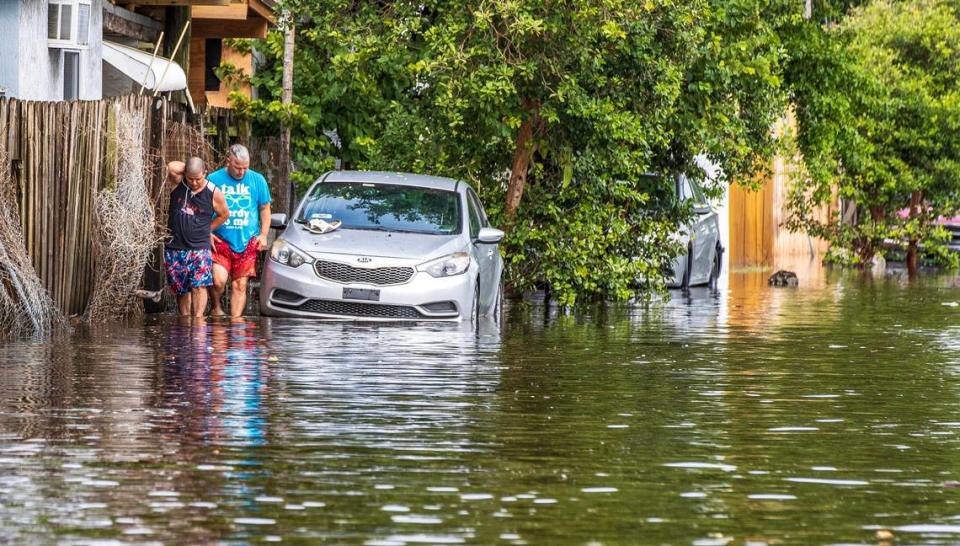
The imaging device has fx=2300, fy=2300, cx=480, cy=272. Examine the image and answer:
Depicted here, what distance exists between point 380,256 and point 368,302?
401 millimetres

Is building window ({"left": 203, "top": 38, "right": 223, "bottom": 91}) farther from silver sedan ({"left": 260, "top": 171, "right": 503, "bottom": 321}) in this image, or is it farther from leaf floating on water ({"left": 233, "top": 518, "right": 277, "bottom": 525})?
leaf floating on water ({"left": 233, "top": 518, "right": 277, "bottom": 525})

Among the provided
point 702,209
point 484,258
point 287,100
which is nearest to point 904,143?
point 287,100

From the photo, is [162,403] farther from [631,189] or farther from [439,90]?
[631,189]

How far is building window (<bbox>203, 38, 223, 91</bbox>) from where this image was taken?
111 ft

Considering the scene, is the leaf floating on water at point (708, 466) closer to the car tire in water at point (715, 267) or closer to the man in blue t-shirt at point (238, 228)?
the man in blue t-shirt at point (238, 228)

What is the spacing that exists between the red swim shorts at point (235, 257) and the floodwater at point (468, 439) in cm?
189

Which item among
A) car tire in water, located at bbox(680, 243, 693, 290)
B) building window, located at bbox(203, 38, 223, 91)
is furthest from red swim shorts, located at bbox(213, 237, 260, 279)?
building window, located at bbox(203, 38, 223, 91)

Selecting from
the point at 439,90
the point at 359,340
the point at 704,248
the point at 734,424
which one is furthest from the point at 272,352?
the point at 704,248

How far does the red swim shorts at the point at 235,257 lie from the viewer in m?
20.2

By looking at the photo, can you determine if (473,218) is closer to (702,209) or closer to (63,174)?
(63,174)

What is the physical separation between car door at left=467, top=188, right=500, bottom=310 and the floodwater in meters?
1.94

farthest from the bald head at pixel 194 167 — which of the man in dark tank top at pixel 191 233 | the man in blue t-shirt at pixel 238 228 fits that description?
the man in blue t-shirt at pixel 238 228

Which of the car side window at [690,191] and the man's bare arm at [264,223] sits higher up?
the car side window at [690,191]

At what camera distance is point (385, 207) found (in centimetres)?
2055
